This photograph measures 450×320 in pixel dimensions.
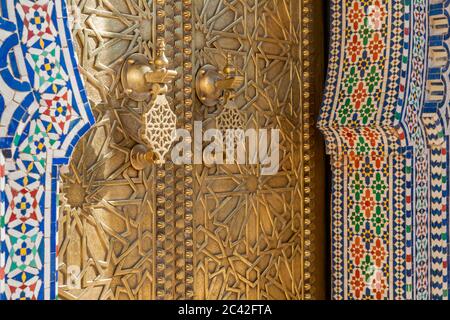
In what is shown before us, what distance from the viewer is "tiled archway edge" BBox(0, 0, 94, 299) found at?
1.42 metres

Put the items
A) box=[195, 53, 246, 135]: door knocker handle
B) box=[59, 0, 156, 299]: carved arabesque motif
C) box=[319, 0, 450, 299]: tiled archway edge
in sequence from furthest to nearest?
1. box=[319, 0, 450, 299]: tiled archway edge
2. box=[195, 53, 246, 135]: door knocker handle
3. box=[59, 0, 156, 299]: carved arabesque motif

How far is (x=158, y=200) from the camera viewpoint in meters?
2.15

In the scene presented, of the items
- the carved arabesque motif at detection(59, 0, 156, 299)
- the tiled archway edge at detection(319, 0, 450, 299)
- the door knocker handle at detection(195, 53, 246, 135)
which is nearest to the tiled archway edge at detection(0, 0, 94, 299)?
the carved arabesque motif at detection(59, 0, 156, 299)

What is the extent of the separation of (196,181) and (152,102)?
0.32 m

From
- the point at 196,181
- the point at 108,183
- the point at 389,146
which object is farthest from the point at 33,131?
the point at 389,146

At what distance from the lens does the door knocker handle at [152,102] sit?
2.02 metres

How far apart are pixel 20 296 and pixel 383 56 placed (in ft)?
5.15

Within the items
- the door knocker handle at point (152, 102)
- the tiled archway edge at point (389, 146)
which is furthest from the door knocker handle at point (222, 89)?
the tiled archway edge at point (389, 146)

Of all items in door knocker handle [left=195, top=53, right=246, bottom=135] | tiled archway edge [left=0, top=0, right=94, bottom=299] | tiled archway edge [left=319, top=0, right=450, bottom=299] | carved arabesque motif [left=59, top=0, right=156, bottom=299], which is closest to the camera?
tiled archway edge [left=0, top=0, right=94, bottom=299]

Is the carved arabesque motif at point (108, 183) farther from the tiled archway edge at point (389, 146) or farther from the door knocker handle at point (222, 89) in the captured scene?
the tiled archway edge at point (389, 146)

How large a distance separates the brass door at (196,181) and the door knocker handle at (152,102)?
0.09ft

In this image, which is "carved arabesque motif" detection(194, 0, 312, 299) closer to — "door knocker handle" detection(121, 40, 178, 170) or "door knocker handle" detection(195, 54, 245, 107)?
"door knocker handle" detection(195, 54, 245, 107)

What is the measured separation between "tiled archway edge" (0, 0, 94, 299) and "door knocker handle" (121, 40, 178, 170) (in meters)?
0.48

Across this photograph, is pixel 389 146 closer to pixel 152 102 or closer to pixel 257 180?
pixel 257 180
